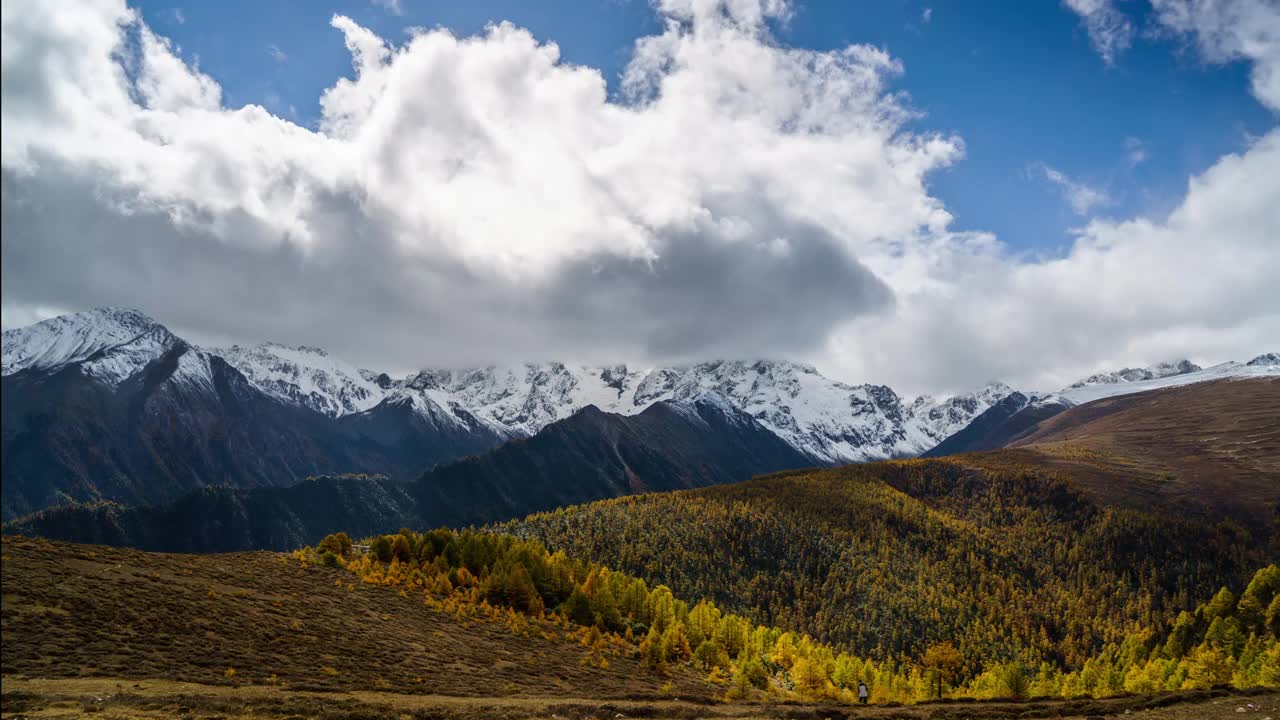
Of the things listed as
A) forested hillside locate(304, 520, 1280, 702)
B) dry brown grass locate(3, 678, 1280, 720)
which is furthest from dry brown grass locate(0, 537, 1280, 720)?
forested hillside locate(304, 520, 1280, 702)

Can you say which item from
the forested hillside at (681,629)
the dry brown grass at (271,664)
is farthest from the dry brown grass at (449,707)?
the forested hillside at (681,629)

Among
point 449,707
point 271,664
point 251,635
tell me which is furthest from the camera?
point 251,635

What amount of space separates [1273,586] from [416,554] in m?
207

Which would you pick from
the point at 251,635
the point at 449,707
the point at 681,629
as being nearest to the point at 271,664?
the point at 251,635

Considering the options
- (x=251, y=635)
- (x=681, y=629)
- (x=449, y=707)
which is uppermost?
(x=251, y=635)

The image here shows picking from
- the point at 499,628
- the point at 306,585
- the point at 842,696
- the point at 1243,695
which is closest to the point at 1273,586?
the point at 842,696

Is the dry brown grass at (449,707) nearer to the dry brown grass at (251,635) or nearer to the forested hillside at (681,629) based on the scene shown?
the dry brown grass at (251,635)

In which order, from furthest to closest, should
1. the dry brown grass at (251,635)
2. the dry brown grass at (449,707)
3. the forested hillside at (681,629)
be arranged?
1. the forested hillside at (681,629)
2. the dry brown grass at (251,635)
3. the dry brown grass at (449,707)

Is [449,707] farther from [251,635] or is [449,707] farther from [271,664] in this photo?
[251,635]

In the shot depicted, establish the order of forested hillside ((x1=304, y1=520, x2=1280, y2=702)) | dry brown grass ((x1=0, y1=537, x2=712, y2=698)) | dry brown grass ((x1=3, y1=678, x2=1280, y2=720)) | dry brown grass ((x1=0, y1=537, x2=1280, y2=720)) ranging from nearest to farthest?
dry brown grass ((x1=3, y1=678, x2=1280, y2=720))
dry brown grass ((x1=0, y1=537, x2=1280, y2=720))
dry brown grass ((x1=0, y1=537, x2=712, y2=698))
forested hillside ((x1=304, y1=520, x2=1280, y2=702))

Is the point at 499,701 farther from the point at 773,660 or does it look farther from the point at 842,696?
the point at 773,660

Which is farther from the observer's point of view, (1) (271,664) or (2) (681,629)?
(2) (681,629)

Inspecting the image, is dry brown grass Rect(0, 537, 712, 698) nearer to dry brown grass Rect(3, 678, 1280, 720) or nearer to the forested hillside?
dry brown grass Rect(3, 678, 1280, 720)

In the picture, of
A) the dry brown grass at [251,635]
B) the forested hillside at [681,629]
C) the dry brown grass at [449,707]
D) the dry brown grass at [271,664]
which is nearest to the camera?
the dry brown grass at [449,707]
